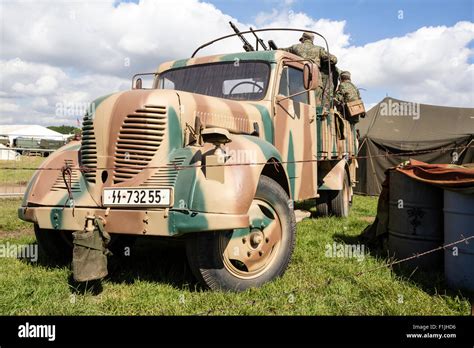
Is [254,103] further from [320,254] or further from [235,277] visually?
[235,277]

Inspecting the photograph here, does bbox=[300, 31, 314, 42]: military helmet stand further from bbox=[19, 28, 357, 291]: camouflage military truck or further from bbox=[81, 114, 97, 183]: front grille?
bbox=[81, 114, 97, 183]: front grille

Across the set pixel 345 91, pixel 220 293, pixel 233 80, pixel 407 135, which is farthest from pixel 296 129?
pixel 407 135

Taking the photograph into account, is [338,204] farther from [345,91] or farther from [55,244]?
[55,244]

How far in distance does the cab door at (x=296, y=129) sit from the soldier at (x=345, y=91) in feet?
9.37

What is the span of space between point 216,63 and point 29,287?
10.3ft

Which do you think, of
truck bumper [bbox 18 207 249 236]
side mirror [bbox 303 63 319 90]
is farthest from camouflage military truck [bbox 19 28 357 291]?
side mirror [bbox 303 63 319 90]

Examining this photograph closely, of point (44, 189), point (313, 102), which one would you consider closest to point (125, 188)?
point (44, 189)

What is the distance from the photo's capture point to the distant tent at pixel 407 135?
39.0 ft

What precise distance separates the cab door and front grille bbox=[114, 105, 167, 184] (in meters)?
1.74

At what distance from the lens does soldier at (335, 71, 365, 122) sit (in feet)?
28.7

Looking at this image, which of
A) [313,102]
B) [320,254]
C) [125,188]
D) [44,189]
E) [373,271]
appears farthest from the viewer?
[313,102]

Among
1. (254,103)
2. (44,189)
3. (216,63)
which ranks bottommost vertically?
(44,189)

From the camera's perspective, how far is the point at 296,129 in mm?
5516
